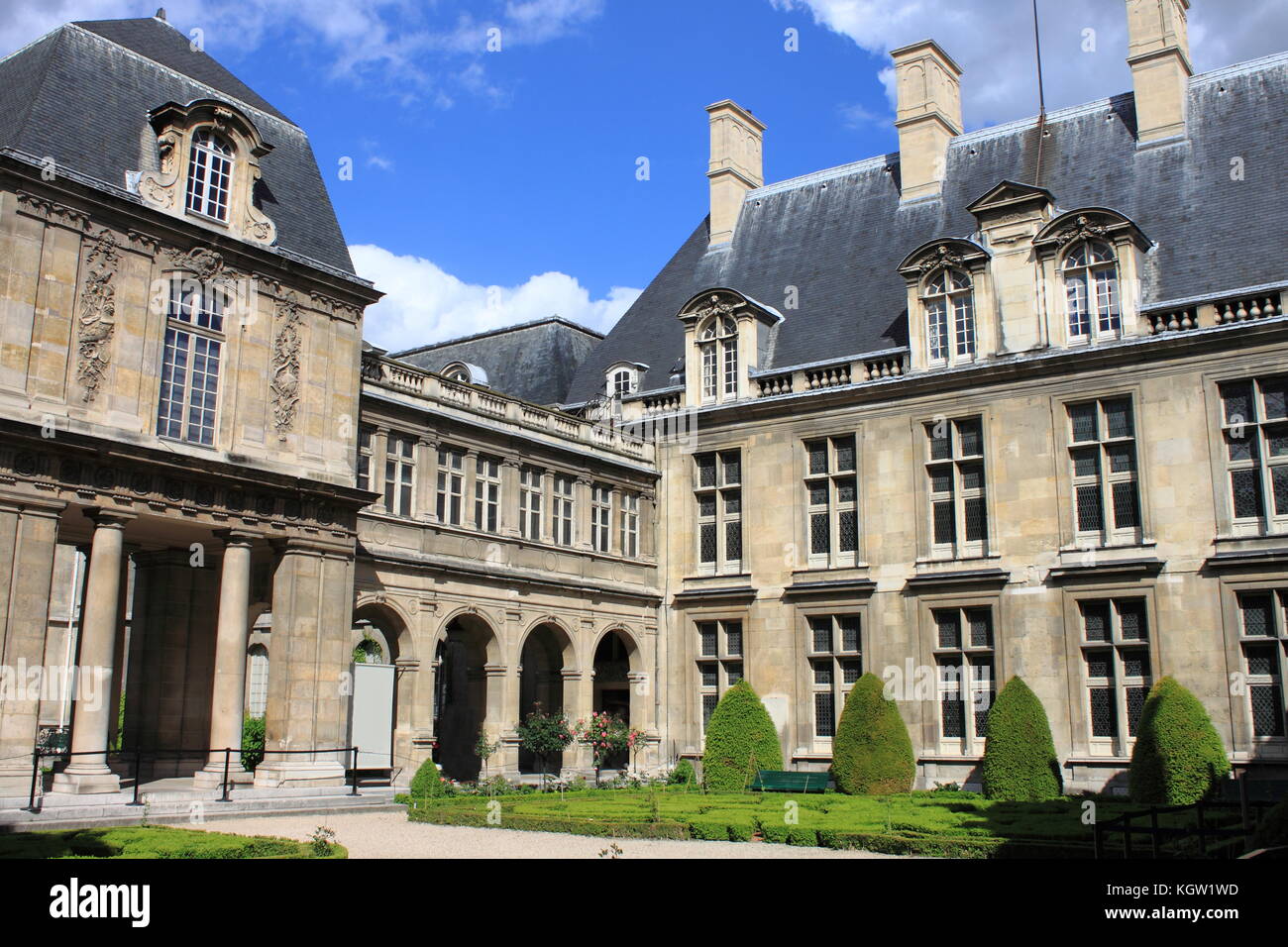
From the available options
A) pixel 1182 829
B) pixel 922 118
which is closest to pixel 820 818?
pixel 1182 829

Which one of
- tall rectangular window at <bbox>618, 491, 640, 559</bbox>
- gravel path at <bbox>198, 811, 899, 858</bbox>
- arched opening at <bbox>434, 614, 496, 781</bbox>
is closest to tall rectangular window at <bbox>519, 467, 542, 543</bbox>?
arched opening at <bbox>434, 614, 496, 781</bbox>

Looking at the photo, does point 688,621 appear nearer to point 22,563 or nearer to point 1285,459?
point 1285,459

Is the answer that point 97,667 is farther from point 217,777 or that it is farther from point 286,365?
point 286,365

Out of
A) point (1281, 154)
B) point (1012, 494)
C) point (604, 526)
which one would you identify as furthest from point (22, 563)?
point (1281, 154)

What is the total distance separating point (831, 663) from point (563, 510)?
7.14 m

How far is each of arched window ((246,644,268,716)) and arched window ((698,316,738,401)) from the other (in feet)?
53.2

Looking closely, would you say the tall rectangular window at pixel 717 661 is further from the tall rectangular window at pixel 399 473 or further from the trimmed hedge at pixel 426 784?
the trimmed hedge at pixel 426 784

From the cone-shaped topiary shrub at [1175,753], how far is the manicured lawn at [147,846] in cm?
1396

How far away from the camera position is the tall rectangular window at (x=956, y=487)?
86.7 feet

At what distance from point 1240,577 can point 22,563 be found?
21216mm

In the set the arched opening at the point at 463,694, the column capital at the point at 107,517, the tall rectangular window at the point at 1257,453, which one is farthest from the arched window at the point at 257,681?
the tall rectangular window at the point at 1257,453

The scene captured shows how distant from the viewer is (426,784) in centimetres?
2081

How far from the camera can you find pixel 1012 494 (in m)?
25.8

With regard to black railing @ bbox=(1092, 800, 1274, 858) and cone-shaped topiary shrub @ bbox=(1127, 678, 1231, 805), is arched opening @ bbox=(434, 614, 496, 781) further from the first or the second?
black railing @ bbox=(1092, 800, 1274, 858)
